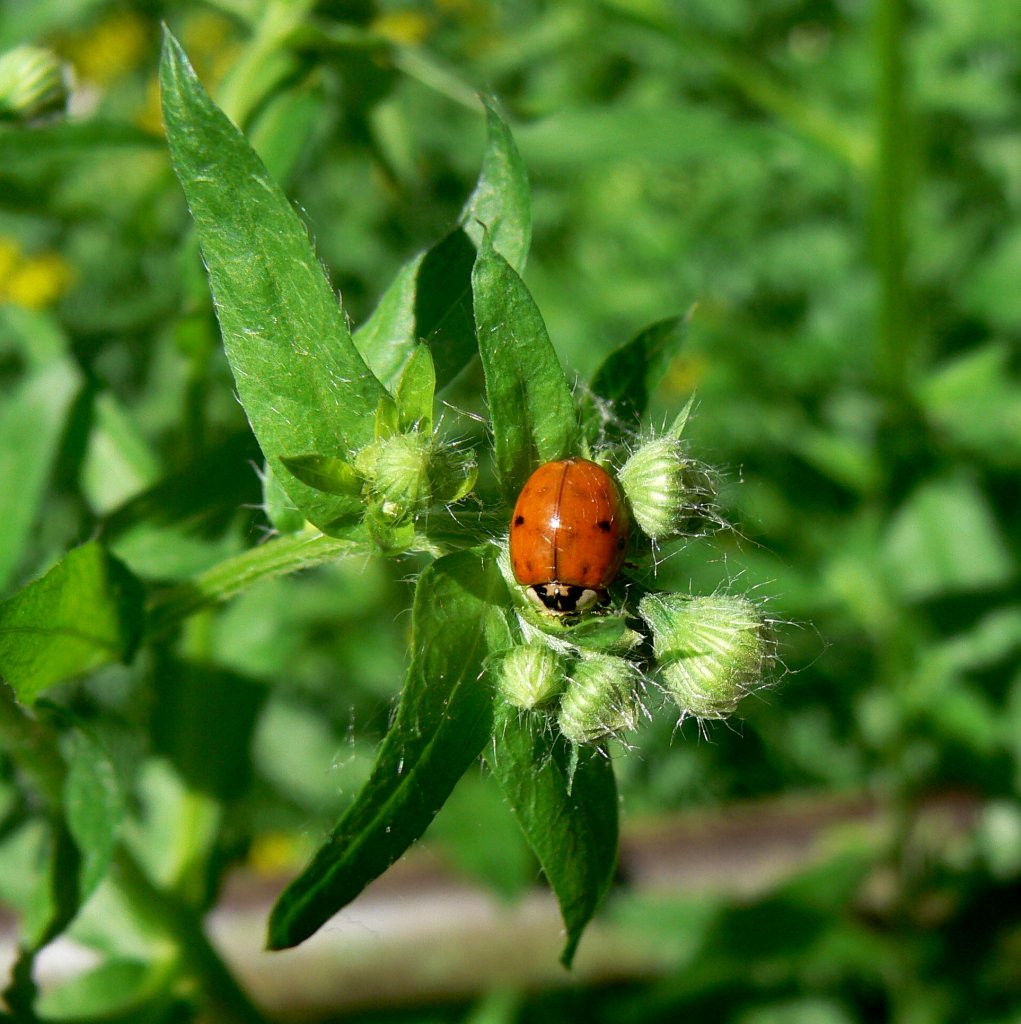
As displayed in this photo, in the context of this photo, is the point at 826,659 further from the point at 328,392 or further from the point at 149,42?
the point at 149,42

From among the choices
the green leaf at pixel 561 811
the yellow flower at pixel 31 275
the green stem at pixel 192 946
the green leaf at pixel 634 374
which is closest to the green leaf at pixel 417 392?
the green leaf at pixel 634 374

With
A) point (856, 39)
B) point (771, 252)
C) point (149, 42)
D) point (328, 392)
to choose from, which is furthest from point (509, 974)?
point (149, 42)

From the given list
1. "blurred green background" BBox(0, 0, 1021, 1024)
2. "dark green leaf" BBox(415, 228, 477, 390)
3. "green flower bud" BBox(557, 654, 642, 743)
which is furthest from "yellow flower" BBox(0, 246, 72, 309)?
"green flower bud" BBox(557, 654, 642, 743)

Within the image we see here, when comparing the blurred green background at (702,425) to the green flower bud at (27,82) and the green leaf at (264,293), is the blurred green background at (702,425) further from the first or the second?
the green leaf at (264,293)

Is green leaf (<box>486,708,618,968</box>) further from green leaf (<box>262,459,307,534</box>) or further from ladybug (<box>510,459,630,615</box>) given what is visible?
green leaf (<box>262,459,307,534</box>)

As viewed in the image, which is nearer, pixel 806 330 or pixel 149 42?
pixel 806 330

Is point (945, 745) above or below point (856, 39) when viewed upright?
below

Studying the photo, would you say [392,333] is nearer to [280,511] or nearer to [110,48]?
[280,511]

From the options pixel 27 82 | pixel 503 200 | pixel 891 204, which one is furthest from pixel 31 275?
pixel 503 200
